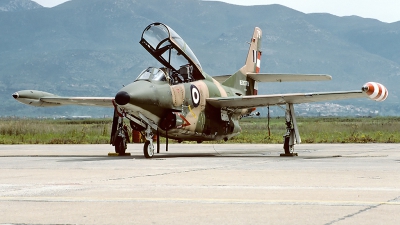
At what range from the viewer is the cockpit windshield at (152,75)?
21.0 metres

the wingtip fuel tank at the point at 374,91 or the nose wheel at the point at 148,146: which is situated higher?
the wingtip fuel tank at the point at 374,91

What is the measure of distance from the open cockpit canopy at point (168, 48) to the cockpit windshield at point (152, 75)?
1.67 ft

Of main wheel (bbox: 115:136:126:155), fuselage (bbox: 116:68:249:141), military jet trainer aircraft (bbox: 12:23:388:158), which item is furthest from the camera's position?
main wheel (bbox: 115:136:126:155)

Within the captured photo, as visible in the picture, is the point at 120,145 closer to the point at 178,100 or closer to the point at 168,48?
the point at 178,100

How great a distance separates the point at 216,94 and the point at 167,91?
355 centimetres

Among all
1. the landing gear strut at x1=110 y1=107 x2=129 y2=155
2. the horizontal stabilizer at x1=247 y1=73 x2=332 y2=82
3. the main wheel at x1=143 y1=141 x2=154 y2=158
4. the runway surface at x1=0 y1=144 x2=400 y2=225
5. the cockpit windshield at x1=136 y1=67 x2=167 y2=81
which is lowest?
the runway surface at x1=0 y1=144 x2=400 y2=225

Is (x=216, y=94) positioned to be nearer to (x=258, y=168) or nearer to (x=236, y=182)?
(x=258, y=168)

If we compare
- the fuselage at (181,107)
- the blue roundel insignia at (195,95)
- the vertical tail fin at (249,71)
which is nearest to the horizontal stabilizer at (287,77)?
the vertical tail fin at (249,71)

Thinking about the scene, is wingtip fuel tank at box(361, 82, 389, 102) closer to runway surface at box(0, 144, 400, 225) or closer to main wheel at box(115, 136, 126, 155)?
runway surface at box(0, 144, 400, 225)

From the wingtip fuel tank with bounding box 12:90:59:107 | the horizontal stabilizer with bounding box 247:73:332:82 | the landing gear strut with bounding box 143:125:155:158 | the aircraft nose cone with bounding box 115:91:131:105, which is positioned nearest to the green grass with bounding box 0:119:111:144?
the horizontal stabilizer with bounding box 247:73:332:82

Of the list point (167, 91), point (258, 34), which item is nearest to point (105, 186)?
point (167, 91)

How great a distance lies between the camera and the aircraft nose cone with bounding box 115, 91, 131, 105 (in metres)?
19.3

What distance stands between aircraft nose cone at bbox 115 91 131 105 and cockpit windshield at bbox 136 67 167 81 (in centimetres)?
154

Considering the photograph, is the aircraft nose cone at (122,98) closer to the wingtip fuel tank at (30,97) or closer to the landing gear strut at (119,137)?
the landing gear strut at (119,137)
